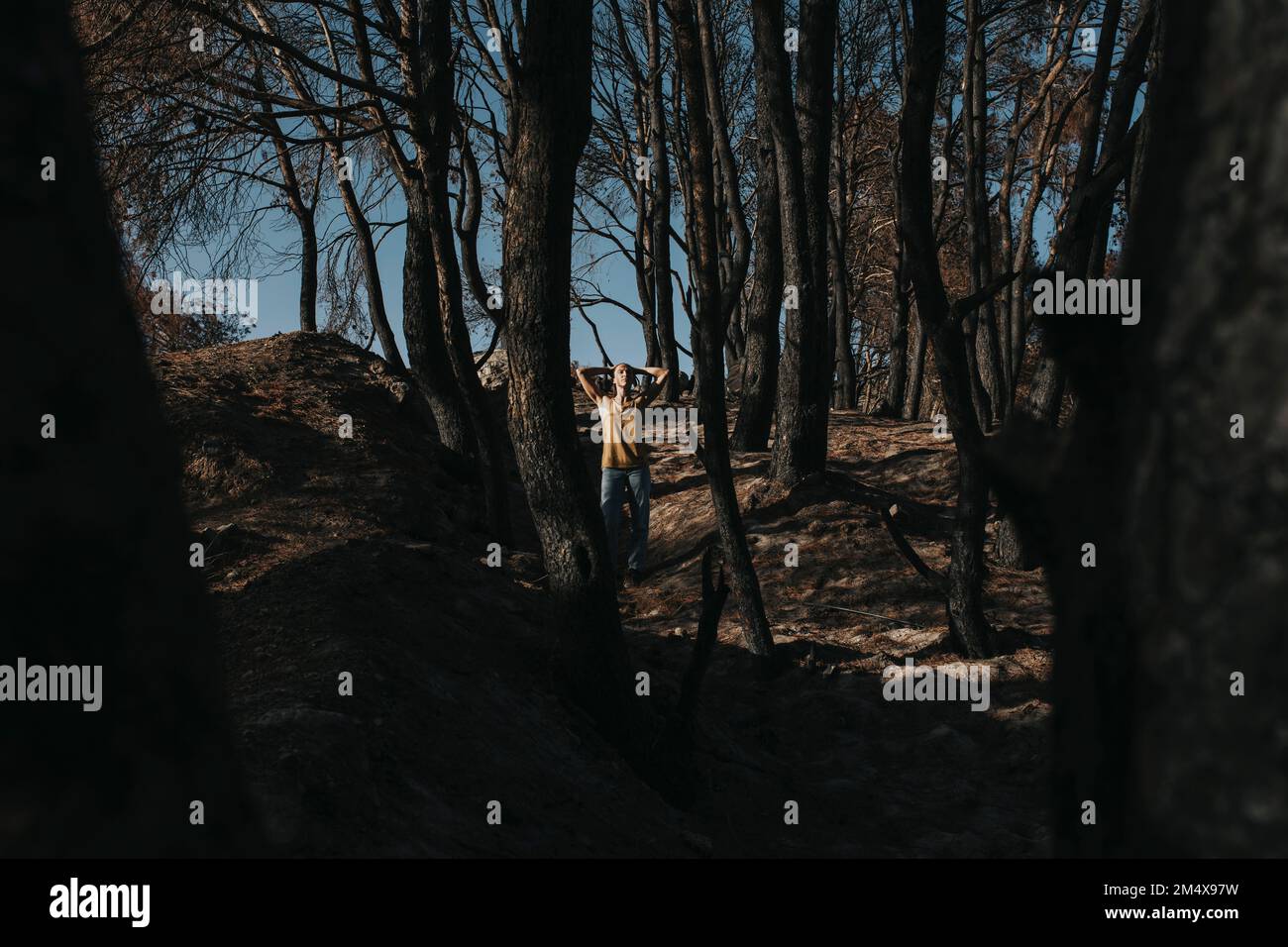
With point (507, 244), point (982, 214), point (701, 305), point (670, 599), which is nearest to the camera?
point (507, 244)

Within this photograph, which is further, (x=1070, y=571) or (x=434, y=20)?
(x=434, y=20)

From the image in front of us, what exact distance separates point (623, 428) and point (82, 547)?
355 inches

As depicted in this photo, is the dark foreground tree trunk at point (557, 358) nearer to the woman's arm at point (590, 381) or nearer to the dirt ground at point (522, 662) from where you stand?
the dirt ground at point (522, 662)

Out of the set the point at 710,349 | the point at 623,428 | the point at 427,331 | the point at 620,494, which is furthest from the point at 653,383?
the point at 427,331

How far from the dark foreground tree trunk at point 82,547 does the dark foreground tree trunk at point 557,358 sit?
468cm

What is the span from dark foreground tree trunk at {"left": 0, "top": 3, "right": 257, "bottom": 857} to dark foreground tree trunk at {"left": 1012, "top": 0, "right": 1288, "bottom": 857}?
1367mm

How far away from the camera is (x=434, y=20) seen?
10.4 m

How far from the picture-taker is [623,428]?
10555 mm

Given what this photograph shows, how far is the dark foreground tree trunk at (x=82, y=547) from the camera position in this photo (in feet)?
5.08

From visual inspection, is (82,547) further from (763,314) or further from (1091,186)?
(763,314)

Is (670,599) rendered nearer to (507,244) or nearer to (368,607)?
(368,607)

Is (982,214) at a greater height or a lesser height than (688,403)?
greater

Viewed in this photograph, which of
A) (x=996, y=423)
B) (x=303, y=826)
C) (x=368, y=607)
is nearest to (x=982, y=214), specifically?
(x=996, y=423)
